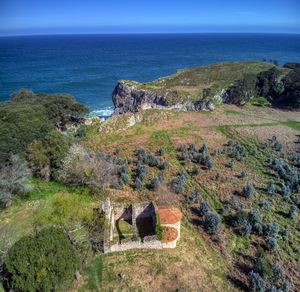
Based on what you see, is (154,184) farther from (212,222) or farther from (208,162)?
(208,162)

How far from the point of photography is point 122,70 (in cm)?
12575

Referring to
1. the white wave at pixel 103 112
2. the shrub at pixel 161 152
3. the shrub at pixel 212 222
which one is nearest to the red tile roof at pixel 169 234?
the shrub at pixel 212 222

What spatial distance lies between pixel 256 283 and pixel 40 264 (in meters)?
13.9

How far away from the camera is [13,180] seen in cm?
2647

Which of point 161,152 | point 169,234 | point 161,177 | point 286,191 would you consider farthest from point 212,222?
point 161,152

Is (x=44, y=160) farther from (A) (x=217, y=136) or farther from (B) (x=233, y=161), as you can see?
(A) (x=217, y=136)

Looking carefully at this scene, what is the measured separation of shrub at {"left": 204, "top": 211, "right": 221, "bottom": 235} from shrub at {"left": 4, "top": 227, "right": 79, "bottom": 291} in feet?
38.3

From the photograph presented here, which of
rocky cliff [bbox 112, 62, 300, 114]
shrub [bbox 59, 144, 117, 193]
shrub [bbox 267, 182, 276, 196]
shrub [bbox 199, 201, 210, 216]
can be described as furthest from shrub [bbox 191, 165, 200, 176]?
rocky cliff [bbox 112, 62, 300, 114]

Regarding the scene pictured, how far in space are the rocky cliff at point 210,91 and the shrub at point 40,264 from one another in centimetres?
4332

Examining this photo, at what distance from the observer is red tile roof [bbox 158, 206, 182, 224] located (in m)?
22.6

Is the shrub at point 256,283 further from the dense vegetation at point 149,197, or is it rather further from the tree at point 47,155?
the tree at point 47,155

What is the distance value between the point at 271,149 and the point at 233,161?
7.90 metres

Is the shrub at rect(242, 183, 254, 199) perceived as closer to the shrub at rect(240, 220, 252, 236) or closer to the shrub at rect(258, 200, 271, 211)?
the shrub at rect(258, 200, 271, 211)

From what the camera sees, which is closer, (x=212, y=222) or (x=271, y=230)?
(x=271, y=230)
